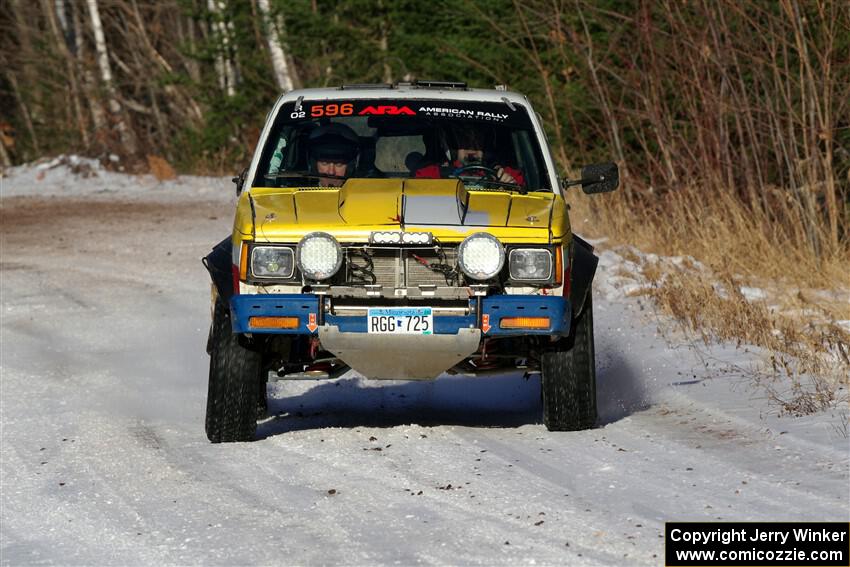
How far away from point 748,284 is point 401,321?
6.06 meters

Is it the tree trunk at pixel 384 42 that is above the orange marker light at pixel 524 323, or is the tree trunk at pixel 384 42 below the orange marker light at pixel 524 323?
above

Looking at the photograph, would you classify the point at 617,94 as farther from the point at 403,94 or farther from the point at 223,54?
the point at 223,54

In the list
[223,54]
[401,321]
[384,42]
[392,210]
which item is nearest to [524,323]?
[401,321]

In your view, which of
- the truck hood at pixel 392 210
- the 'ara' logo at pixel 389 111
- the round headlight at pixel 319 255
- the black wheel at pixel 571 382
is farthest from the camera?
the 'ara' logo at pixel 389 111

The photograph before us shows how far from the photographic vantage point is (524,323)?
7031mm

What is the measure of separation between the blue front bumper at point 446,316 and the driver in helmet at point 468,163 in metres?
1.22

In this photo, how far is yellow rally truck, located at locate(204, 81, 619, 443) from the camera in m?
7.00

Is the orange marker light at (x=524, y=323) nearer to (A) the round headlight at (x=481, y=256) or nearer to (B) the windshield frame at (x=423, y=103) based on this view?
(A) the round headlight at (x=481, y=256)

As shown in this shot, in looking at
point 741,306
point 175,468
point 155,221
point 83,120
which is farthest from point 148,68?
point 175,468

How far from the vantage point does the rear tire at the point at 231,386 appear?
743cm

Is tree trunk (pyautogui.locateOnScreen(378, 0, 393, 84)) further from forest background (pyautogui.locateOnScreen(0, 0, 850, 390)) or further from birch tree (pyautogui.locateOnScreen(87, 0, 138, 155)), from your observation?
birch tree (pyautogui.locateOnScreen(87, 0, 138, 155))

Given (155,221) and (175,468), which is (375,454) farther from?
(155,221)

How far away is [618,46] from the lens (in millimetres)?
16516

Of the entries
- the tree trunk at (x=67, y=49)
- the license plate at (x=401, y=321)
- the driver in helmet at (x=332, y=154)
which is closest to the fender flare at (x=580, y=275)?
the license plate at (x=401, y=321)
